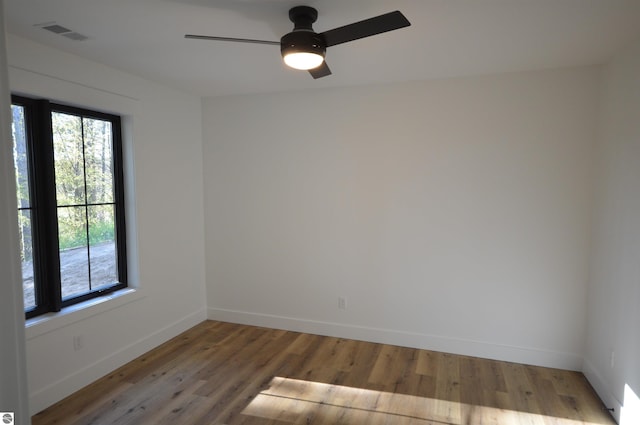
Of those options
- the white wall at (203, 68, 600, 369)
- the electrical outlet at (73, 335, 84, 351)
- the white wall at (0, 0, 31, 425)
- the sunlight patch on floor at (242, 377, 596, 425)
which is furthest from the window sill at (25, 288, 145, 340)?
the white wall at (0, 0, 31, 425)

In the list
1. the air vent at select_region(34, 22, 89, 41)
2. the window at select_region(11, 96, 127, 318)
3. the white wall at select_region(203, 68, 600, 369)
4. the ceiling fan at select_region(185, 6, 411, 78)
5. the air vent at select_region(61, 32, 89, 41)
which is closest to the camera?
the ceiling fan at select_region(185, 6, 411, 78)

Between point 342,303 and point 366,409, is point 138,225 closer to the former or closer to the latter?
point 342,303

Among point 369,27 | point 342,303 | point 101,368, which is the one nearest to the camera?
point 369,27

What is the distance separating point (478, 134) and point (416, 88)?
704 mm

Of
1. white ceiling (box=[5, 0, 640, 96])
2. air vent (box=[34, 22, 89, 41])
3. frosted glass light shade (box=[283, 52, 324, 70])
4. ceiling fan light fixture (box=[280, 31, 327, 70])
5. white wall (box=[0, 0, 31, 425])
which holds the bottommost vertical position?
white wall (box=[0, 0, 31, 425])

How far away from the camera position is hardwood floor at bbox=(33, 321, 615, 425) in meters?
2.55

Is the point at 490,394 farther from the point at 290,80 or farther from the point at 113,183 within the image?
the point at 113,183

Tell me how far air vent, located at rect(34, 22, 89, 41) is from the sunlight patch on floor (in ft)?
9.00

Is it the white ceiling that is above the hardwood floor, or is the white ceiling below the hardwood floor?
above

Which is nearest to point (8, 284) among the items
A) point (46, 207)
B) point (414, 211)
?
point (46, 207)

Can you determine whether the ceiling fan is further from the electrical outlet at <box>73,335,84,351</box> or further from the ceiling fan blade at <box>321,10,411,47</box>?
the electrical outlet at <box>73,335,84,351</box>

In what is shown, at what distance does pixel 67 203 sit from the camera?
114 inches

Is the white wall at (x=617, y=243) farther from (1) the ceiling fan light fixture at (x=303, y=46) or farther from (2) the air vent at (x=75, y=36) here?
(2) the air vent at (x=75, y=36)

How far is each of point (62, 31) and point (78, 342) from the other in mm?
2220
